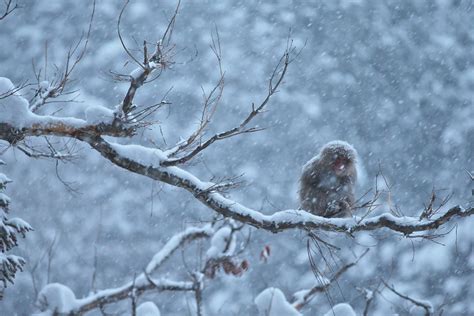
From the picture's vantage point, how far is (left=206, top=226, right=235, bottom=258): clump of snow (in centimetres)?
779

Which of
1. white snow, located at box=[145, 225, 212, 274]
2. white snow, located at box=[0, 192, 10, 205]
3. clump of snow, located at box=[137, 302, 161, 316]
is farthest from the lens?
white snow, located at box=[145, 225, 212, 274]

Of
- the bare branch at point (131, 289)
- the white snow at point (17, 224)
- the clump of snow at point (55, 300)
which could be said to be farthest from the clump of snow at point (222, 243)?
the white snow at point (17, 224)

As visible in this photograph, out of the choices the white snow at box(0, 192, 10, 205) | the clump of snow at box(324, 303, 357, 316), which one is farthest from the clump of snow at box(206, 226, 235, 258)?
the white snow at box(0, 192, 10, 205)

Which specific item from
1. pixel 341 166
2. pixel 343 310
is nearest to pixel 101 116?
pixel 343 310

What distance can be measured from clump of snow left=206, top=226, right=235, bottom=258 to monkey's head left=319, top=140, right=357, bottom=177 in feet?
4.58

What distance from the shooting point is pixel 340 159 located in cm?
825

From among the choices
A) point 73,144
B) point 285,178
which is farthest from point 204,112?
point 285,178

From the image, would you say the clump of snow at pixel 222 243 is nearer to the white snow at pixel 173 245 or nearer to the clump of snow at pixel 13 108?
the white snow at pixel 173 245

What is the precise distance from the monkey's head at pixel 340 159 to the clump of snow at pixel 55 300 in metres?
3.29

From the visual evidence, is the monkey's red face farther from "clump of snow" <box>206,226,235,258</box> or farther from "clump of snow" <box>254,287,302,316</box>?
"clump of snow" <box>254,287,302,316</box>

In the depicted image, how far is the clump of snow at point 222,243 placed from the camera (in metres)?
7.79

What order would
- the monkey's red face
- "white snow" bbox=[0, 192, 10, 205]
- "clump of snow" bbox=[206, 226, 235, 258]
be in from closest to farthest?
1. "white snow" bbox=[0, 192, 10, 205]
2. "clump of snow" bbox=[206, 226, 235, 258]
3. the monkey's red face

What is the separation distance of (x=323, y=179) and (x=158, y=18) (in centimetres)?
5873

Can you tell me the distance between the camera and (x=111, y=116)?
15.6 feet
